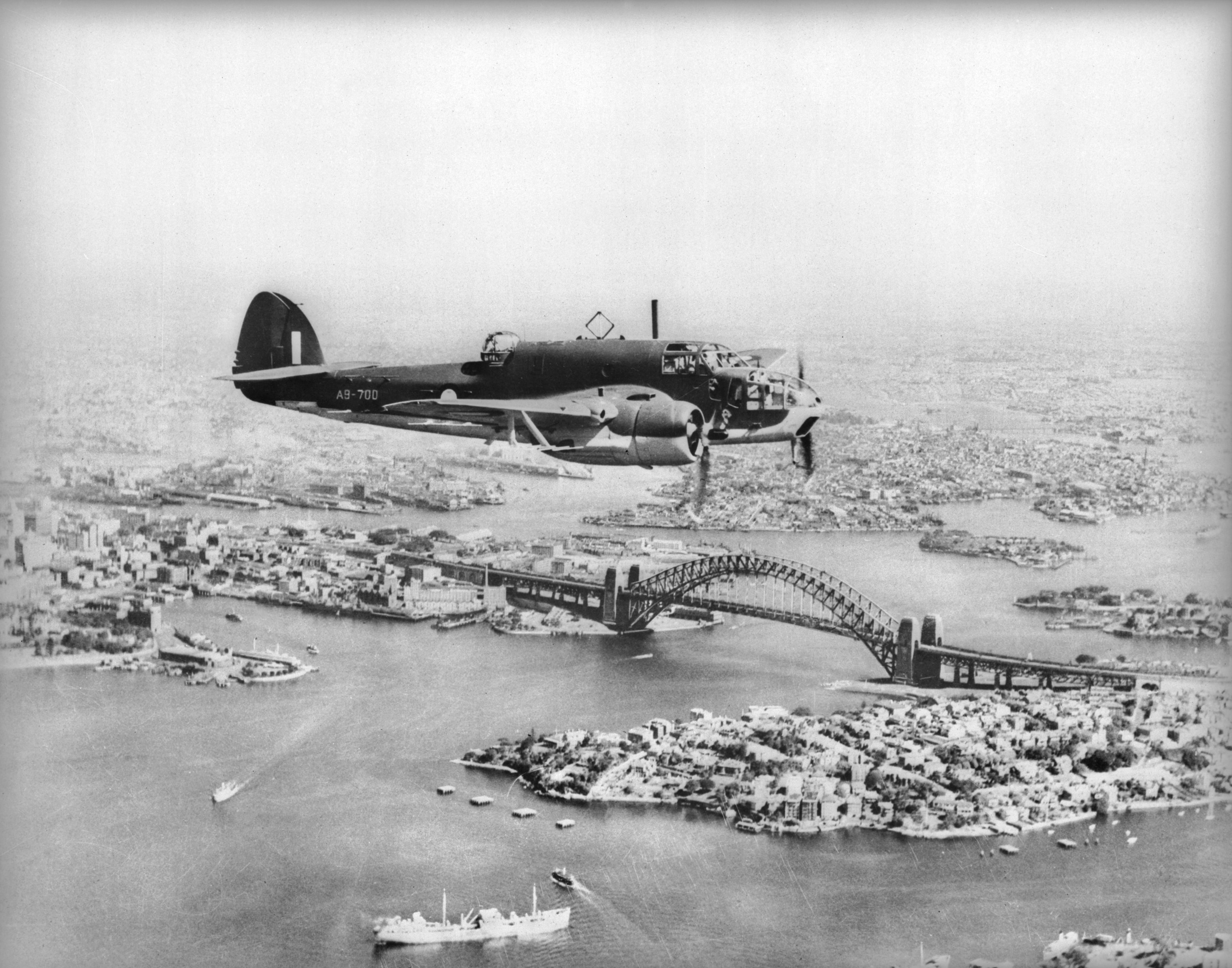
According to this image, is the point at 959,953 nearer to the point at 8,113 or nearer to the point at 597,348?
the point at 597,348

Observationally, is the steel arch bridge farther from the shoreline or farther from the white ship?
the shoreline

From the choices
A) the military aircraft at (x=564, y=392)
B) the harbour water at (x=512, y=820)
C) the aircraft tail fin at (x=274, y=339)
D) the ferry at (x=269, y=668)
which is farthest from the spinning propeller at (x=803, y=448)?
the ferry at (x=269, y=668)

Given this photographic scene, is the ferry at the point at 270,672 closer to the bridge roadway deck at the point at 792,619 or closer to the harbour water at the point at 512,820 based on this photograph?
the harbour water at the point at 512,820

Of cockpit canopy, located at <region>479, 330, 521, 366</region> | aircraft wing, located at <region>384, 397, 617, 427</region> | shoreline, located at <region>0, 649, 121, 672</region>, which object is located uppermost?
cockpit canopy, located at <region>479, 330, 521, 366</region>

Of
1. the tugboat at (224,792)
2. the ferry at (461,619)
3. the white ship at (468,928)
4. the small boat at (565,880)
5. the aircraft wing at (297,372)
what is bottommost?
the white ship at (468,928)

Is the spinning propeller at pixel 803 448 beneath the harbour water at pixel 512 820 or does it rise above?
above

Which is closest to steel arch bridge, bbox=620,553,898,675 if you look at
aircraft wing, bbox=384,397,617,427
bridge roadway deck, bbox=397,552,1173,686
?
bridge roadway deck, bbox=397,552,1173,686

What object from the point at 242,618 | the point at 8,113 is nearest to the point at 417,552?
the point at 242,618

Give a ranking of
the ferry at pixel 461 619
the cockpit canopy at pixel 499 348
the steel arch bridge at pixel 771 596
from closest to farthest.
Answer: the cockpit canopy at pixel 499 348 → the steel arch bridge at pixel 771 596 → the ferry at pixel 461 619

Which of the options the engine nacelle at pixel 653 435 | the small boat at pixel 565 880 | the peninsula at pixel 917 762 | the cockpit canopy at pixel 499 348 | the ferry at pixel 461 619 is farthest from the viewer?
the ferry at pixel 461 619
